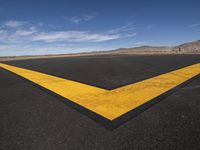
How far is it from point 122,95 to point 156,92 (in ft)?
3.43

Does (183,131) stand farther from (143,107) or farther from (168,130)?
(143,107)

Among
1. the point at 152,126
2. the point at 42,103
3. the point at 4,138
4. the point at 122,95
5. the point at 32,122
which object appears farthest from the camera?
the point at 122,95

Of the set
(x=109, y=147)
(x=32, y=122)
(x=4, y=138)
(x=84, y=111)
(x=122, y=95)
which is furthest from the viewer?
(x=122, y=95)

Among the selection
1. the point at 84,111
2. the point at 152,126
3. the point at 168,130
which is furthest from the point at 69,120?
the point at 168,130

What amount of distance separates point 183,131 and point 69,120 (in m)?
1.91

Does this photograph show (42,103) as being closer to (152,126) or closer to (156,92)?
(152,126)

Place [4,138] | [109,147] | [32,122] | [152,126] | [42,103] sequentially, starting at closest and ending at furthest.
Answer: [109,147], [4,138], [152,126], [32,122], [42,103]

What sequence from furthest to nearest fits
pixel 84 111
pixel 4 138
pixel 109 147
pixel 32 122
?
pixel 84 111
pixel 32 122
pixel 4 138
pixel 109 147

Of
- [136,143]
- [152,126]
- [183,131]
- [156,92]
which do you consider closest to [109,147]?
[136,143]

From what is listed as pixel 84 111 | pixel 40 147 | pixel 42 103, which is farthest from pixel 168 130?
pixel 42 103

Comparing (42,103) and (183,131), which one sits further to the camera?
(42,103)

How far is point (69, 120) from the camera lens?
8.74 ft

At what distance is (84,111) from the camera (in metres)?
3.06

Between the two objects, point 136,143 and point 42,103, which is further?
point 42,103
